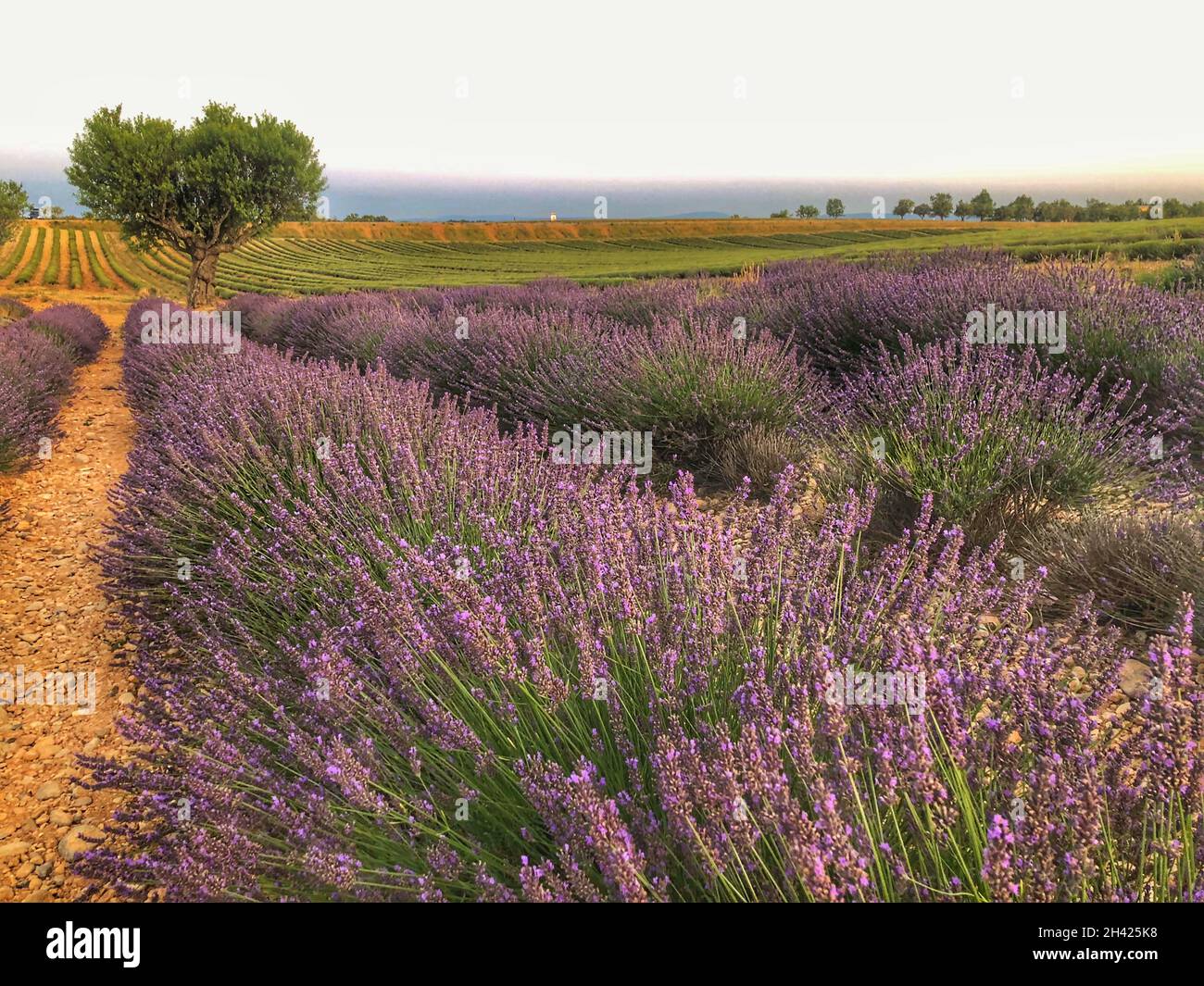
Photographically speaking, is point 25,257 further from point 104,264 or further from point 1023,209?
point 1023,209

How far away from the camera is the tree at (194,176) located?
21.9 m

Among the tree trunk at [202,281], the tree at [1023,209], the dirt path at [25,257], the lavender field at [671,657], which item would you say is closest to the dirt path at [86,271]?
the dirt path at [25,257]

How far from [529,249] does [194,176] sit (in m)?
38.8

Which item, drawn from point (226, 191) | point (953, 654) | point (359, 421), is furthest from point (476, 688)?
point (226, 191)

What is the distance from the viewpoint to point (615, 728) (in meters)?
1.46

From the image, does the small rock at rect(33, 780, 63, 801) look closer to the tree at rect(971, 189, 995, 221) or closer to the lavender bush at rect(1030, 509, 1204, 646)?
the lavender bush at rect(1030, 509, 1204, 646)

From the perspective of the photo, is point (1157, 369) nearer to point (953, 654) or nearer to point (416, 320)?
point (953, 654)

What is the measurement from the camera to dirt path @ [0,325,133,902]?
219 centimetres

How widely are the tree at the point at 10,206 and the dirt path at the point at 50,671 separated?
1370 inches

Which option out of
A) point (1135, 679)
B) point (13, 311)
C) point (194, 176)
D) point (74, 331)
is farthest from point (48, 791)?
point (194, 176)

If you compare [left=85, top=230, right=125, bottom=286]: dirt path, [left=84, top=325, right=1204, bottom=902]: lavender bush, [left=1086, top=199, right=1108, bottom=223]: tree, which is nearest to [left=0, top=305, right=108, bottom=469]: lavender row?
[left=84, top=325, right=1204, bottom=902]: lavender bush

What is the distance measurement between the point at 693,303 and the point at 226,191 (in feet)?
68.0

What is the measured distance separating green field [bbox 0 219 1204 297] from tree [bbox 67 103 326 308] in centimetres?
433
